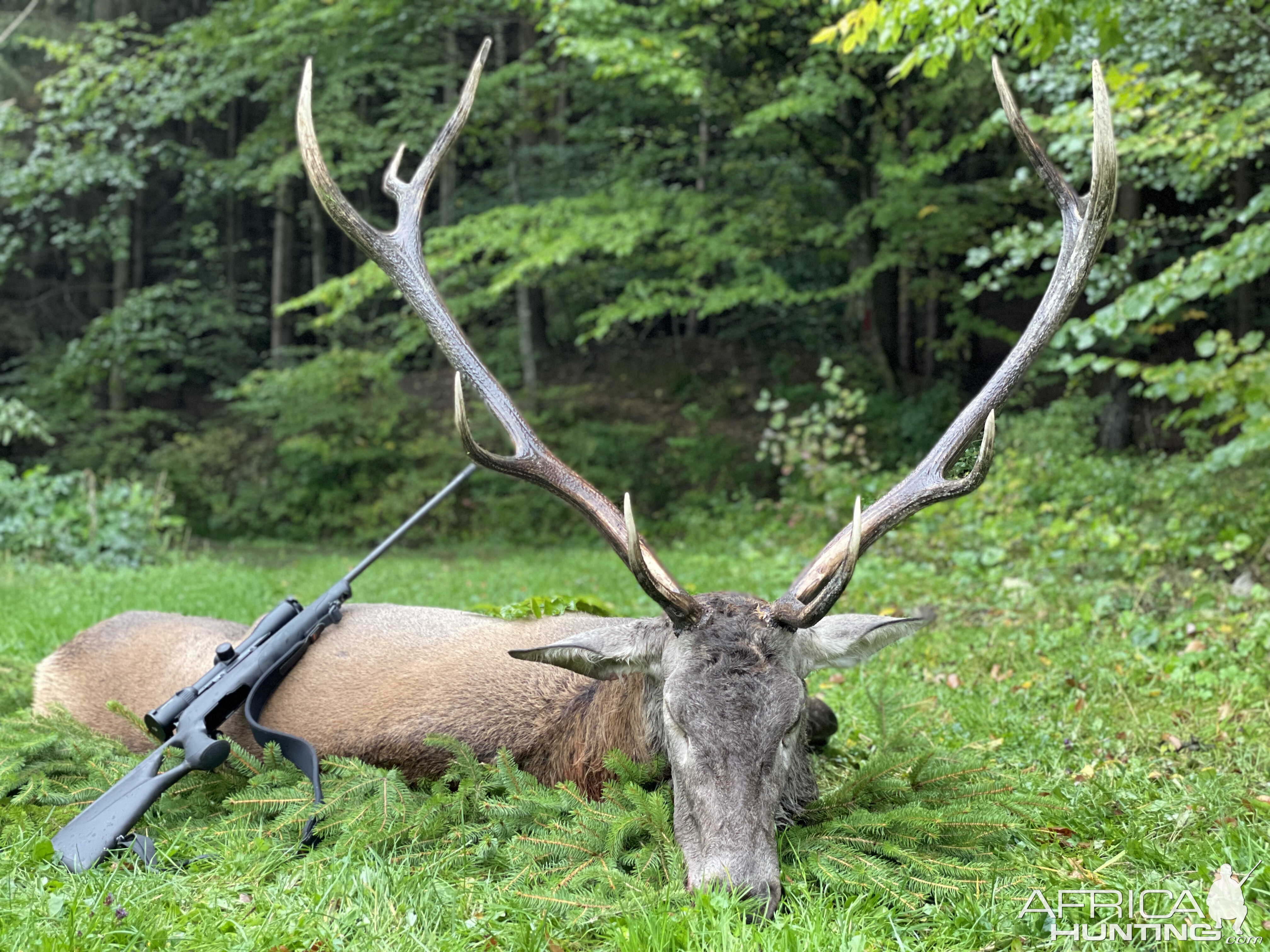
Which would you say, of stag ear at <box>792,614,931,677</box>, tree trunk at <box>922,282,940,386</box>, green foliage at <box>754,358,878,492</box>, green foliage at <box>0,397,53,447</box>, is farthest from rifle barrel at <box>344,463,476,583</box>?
tree trunk at <box>922,282,940,386</box>

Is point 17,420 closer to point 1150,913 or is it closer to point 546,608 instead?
point 546,608

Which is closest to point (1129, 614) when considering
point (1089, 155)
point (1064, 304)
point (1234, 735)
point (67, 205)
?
point (1234, 735)

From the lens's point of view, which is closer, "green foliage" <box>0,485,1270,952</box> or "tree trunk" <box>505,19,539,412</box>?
"green foliage" <box>0,485,1270,952</box>

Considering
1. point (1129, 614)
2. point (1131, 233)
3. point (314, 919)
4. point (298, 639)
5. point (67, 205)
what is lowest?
point (1129, 614)

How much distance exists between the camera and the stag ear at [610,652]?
108 inches

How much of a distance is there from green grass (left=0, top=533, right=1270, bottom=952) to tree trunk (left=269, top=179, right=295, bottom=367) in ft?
34.9

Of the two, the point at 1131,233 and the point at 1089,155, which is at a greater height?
the point at 1089,155

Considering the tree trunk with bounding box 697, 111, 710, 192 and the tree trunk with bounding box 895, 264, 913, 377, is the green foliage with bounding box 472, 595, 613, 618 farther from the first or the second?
the tree trunk with bounding box 895, 264, 913, 377

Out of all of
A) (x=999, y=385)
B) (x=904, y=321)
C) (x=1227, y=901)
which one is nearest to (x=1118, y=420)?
(x=904, y=321)

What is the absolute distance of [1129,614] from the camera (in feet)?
17.5

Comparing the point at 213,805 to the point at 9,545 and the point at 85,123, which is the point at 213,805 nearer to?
the point at 9,545

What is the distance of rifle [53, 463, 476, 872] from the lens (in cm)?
279

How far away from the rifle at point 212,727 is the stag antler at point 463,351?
383 mm

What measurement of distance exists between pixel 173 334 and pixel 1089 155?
14714 mm
